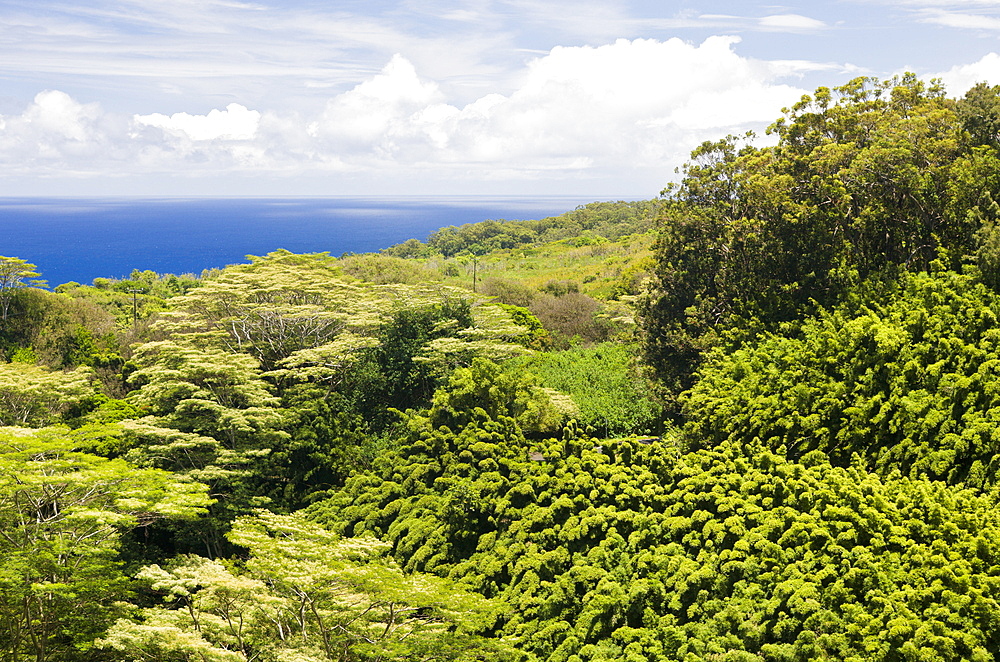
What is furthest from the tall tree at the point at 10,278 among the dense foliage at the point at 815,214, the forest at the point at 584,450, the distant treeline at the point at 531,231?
the distant treeline at the point at 531,231

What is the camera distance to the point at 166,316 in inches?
1020

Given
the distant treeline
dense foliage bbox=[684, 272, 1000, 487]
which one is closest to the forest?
dense foliage bbox=[684, 272, 1000, 487]

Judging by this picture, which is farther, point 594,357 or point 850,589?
point 594,357

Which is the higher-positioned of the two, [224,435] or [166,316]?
[166,316]

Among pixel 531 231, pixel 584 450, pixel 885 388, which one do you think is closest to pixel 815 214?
pixel 885 388

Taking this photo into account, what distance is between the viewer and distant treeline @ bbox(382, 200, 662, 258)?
3765 inches

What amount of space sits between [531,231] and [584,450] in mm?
91970

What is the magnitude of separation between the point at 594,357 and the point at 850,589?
16740mm

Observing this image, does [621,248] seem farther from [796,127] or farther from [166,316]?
[166,316]

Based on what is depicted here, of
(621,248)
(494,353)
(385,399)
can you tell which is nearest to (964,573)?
(494,353)

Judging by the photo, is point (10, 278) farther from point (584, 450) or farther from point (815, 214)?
point (815, 214)

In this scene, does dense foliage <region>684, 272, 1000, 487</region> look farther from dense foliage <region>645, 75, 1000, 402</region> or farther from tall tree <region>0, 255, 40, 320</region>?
tall tree <region>0, 255, 40, 320</region>

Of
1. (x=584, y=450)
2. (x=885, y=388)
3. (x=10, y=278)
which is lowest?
(x=584, y=450)

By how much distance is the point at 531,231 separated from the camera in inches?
4173
